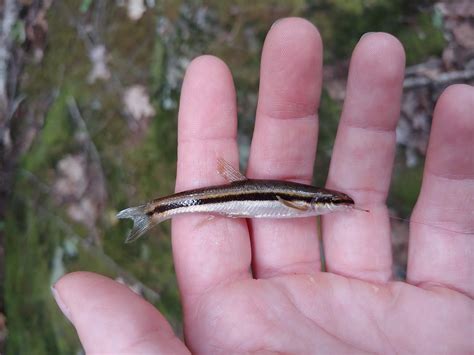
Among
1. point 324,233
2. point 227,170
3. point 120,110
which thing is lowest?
point 324,233

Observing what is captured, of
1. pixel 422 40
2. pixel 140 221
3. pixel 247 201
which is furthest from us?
pixel 422 40

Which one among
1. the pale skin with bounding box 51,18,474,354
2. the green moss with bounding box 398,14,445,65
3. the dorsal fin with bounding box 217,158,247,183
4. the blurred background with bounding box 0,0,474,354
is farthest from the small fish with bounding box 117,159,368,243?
the green moss with bounding box 398,14,445,65

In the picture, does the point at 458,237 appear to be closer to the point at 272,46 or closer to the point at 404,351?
the point at 404,351

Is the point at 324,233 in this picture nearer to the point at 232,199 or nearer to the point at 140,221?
the point at 232,199

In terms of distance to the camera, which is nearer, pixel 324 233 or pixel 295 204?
pixel 295 204

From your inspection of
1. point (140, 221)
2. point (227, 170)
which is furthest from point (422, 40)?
point (140, 221)

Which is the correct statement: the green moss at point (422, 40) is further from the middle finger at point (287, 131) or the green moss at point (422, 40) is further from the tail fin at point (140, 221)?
the tail fin at point (140, 221)

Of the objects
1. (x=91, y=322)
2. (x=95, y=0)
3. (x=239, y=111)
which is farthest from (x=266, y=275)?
(x=95, y=0)
